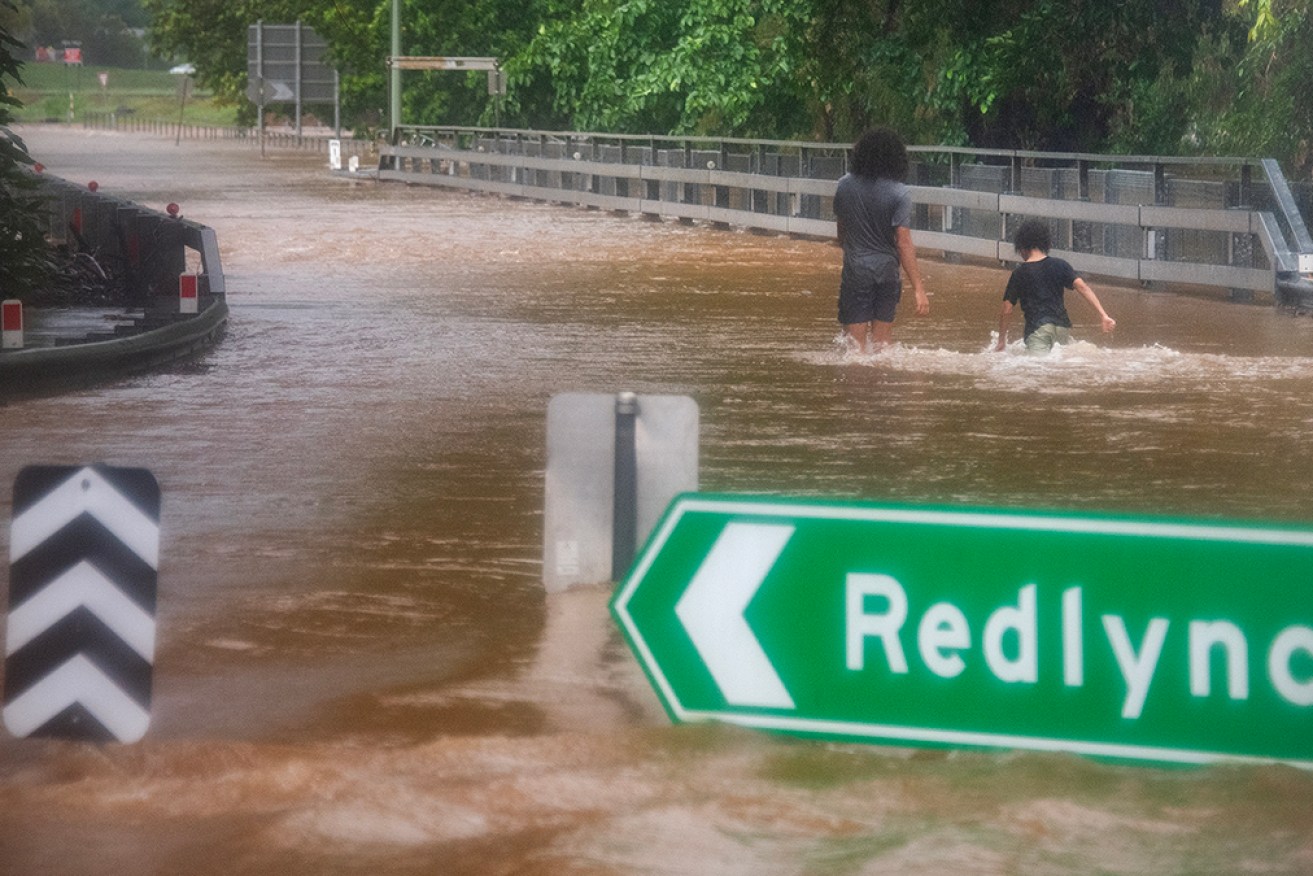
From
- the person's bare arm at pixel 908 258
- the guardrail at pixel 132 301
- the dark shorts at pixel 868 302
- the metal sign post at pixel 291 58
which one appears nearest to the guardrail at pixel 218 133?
the metal sign post at pixel 291 58

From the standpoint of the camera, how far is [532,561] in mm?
8594

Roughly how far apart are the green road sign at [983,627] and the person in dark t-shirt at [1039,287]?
9157mm

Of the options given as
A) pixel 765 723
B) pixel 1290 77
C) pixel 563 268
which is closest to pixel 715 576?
pixel 765 723

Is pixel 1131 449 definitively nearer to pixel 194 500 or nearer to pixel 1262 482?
pixel 1262 482

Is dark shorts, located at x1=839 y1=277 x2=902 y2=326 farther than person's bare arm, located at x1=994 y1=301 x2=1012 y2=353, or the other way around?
dark shorts, located at x1=839 y1=277 x2=902 y2=326

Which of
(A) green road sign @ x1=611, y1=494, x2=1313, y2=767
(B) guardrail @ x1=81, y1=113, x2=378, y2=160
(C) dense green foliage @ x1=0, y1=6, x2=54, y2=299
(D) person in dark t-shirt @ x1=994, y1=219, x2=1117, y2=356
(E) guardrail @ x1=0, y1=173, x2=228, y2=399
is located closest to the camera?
(A) green road sign @ x1=611, y1=494, x2=1313, y2=767

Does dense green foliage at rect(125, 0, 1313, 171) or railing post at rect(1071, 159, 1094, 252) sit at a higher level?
dense green foliage at rect(125, 0, 1313, 171)

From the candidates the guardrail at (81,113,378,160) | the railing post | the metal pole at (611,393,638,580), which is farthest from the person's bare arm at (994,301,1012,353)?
the guardrail at (81,113,378,160)

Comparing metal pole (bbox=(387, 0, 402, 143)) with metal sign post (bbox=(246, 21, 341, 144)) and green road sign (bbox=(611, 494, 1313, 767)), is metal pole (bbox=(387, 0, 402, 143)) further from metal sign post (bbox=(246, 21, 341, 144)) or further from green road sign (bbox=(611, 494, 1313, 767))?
green road sign (bbox=(611, 494, 1313, 767))

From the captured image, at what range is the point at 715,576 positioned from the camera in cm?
570

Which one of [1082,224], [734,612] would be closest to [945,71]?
[1082,224]

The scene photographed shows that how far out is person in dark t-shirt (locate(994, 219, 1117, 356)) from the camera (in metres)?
14.8

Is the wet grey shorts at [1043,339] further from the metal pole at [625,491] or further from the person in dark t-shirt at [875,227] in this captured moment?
the metal pole at [625,491]

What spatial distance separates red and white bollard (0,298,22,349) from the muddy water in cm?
97
